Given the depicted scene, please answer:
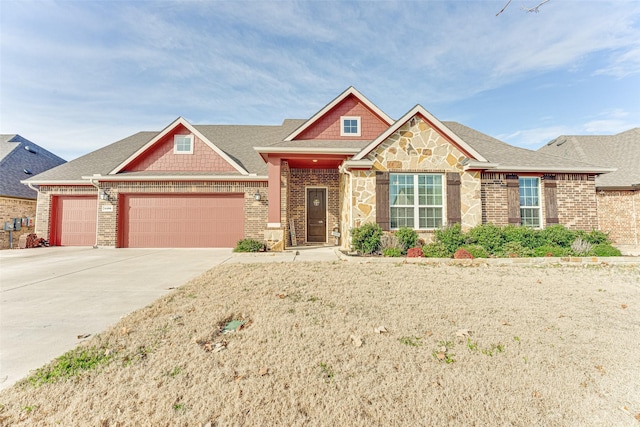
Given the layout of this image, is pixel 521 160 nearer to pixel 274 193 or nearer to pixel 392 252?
pixel 392 252

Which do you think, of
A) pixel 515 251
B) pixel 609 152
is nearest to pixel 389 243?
pixel 515 251

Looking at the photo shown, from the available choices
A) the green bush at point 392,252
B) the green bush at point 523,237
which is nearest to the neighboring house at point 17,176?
the green bush at point 392,252

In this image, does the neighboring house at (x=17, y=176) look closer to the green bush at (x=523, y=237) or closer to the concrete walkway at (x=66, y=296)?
the concrete walkway at (x=66, y=296)

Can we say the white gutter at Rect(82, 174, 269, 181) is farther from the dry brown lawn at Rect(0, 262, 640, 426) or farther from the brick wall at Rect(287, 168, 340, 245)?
the dry brown lawn at Rect(0, 262, 640, 426)

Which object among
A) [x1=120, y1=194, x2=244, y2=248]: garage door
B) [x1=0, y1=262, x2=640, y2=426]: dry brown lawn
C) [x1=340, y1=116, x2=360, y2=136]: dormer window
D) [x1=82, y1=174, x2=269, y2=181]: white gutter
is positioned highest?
[x1=340, y1=116, x2=360, y2=136]: dormer window

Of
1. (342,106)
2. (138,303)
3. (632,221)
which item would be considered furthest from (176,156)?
(632,221)

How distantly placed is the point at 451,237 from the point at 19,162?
22202 mm

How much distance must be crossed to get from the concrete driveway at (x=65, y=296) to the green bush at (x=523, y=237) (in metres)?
8.85

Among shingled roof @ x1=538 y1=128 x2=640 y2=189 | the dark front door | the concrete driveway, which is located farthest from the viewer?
shingled roof @ x1=538 y1=128 x2=640 y2=189

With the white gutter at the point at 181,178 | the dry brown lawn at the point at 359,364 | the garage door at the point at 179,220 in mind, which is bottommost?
the dry brown lawn at the point at 359,364

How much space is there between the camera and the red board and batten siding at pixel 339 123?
11609 mm

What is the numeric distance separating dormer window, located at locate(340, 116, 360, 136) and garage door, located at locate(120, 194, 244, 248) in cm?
552

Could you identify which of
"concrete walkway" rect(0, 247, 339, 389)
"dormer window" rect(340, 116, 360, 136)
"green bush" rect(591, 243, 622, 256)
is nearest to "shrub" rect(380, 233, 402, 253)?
"concrete walkway" rect(0, 247, 339, 389)

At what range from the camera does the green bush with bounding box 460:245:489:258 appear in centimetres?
798
